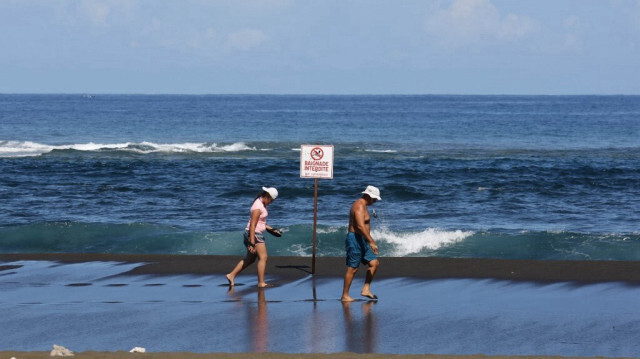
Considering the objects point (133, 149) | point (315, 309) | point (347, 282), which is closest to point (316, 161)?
point (347, 282)

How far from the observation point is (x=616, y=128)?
77500 millimetres

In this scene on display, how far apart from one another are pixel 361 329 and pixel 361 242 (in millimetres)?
1921

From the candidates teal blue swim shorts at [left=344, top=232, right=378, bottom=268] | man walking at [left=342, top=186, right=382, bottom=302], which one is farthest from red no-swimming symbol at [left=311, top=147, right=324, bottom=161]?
teal blue swim shorts at [left=344, top=232, right=378, bottom=268]

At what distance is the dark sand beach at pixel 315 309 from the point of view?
389 inches

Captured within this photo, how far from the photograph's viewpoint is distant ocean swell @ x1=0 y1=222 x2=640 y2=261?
59.7 feet

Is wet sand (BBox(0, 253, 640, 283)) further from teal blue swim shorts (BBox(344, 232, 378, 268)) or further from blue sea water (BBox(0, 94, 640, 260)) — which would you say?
teal blue swim shorts (BBox(344, 232, 378, 268))

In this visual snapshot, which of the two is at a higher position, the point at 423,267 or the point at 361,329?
the point at 361,329

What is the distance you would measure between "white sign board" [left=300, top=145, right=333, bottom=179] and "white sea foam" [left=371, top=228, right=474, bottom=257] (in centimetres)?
398

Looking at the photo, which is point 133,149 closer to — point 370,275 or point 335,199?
point 335,199

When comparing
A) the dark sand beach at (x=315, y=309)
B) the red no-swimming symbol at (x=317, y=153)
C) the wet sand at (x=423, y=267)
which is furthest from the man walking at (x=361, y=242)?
the red no-swimming symbol at (x=317, y=153)

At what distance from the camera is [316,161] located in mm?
14688

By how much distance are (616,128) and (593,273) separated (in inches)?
2601

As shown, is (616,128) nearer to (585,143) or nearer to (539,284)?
(585,143)

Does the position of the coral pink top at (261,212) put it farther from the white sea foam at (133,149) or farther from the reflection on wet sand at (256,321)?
the white sea foam at (133,149)
